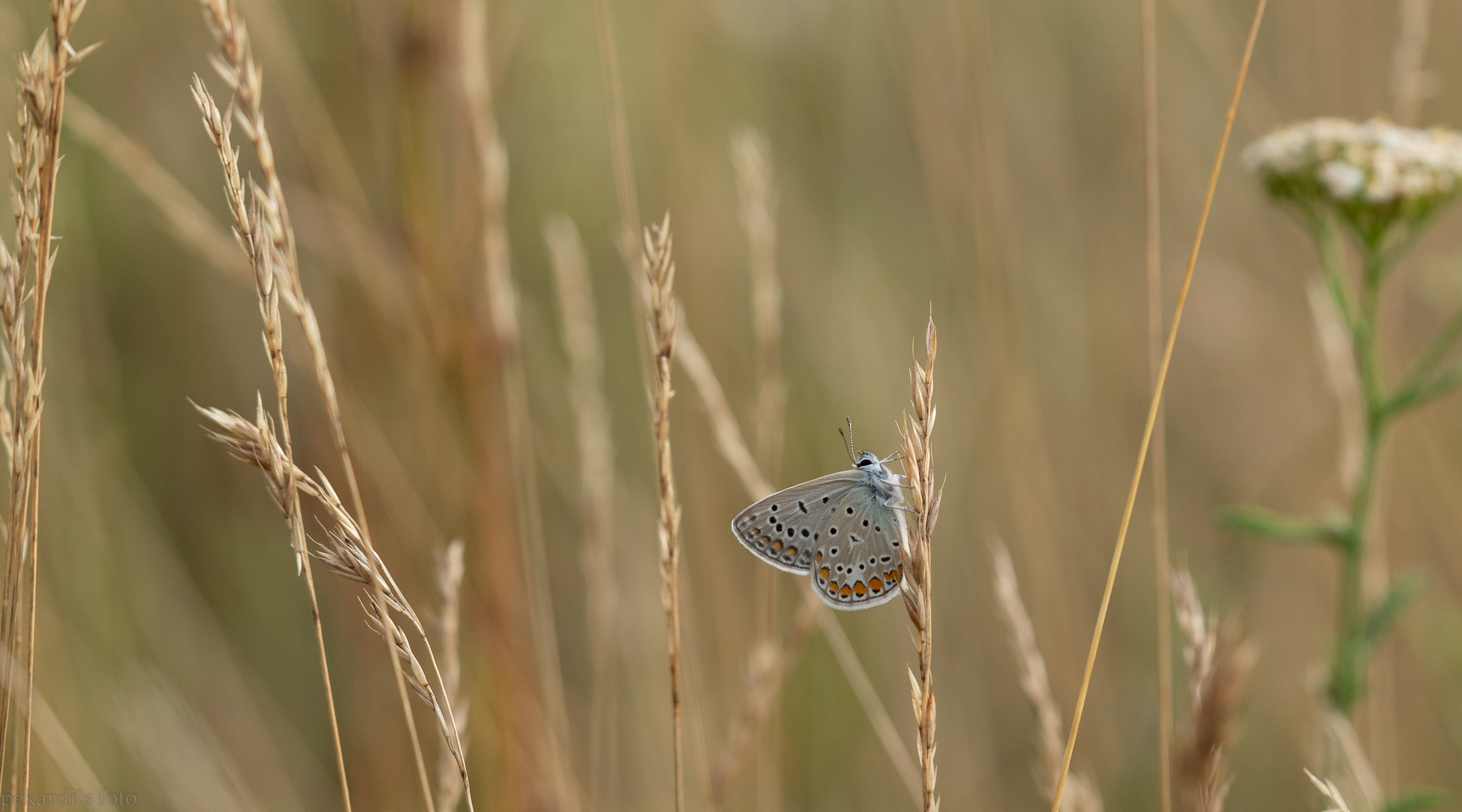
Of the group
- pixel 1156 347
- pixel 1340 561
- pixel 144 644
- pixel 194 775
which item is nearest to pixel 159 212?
pixel 144 644

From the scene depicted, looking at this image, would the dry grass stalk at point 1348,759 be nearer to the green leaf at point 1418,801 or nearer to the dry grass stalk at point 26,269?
the green leaf at point 1418,801

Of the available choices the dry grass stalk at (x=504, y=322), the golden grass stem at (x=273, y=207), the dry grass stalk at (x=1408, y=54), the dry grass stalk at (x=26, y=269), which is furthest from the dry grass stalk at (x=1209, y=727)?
the dry grass stalk at (x=1408, y=54)

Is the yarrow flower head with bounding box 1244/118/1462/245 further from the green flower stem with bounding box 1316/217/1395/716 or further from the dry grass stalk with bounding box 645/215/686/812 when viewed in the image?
the dry grass stalk with bounding box 645/215/686/812

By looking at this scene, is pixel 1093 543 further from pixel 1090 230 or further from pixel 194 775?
pixel 194 775

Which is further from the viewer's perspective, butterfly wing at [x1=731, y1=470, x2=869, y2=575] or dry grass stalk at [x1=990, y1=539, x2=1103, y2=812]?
butterfly wing at [x1=731, y1=470, x2=869, y2=575]

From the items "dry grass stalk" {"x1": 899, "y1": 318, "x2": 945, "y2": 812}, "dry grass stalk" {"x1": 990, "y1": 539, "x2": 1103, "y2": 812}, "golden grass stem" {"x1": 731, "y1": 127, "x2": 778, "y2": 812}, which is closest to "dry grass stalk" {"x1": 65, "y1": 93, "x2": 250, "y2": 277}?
"golden grass stem" {"x1": 731, "y1": 127, "x2": 778, "y2": 812}

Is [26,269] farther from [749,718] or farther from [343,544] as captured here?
[749,718]

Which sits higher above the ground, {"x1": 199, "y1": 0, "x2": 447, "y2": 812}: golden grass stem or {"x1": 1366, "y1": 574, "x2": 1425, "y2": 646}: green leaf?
{"x1": 199, "y1": 0, "x2": 447, "y2": 812}: golden grass stem

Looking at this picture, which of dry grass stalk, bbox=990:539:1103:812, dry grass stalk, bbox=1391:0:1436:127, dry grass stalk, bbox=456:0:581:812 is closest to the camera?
dry grass stalk, bbox=990:539:1103:812
